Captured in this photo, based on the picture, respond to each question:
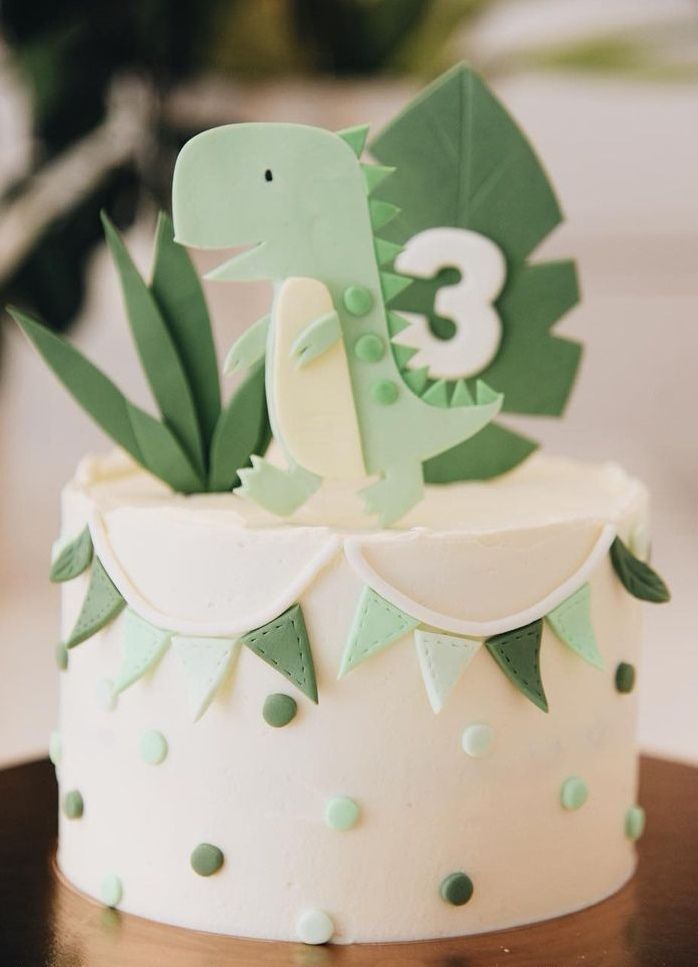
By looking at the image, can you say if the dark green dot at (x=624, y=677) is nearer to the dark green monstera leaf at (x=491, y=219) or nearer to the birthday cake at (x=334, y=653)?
the birthday cake at (x=334, y=653)

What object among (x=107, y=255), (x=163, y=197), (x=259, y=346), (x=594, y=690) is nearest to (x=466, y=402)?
(x=259, y=346)

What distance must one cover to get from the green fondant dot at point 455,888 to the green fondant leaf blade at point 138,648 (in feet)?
1.14

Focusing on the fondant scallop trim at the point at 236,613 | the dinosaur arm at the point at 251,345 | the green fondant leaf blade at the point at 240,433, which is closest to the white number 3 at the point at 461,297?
the green fondant leaf blade at the point at 240,433

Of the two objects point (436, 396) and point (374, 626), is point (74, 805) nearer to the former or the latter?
point (374, 626)

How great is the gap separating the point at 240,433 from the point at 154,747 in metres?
0.37

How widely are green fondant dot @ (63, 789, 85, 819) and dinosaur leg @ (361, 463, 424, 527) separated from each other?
17.0 inches

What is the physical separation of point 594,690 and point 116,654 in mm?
481

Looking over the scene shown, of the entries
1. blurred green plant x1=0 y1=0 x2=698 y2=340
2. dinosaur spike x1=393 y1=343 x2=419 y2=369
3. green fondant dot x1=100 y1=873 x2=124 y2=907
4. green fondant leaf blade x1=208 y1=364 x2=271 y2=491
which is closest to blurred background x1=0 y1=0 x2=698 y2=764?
blurred green plant x1=0 y1=0 x2=698 y2=340

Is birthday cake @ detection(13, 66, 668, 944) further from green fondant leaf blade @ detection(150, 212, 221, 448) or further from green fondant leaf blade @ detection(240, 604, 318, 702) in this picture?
green fondant leaf blade @ detection(150, 212, 221, 448)

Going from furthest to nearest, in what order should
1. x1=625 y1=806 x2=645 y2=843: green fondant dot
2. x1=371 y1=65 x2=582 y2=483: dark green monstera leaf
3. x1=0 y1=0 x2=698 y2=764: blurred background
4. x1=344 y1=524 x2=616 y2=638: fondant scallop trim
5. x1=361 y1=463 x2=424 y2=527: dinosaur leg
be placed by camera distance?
1. x1=0 y1=0 x2=698 y2=764: blurred background
2. x1=371 y1=65 x2=582 y2=483: dark green monstera leaf
3. x1=625 y1=806 x2=645 y2=843: green fondant dot
4. x1=361 y1=463 x2=424 y2=527: dinosaur leg
5. x1=344 y1=524 x2=616 y2=638: fondant scallop trim

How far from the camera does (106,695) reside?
1.45m

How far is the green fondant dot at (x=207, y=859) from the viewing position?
1385mm

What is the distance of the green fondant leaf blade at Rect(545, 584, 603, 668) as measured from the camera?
1.41 metres

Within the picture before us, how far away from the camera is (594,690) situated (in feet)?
4.82
